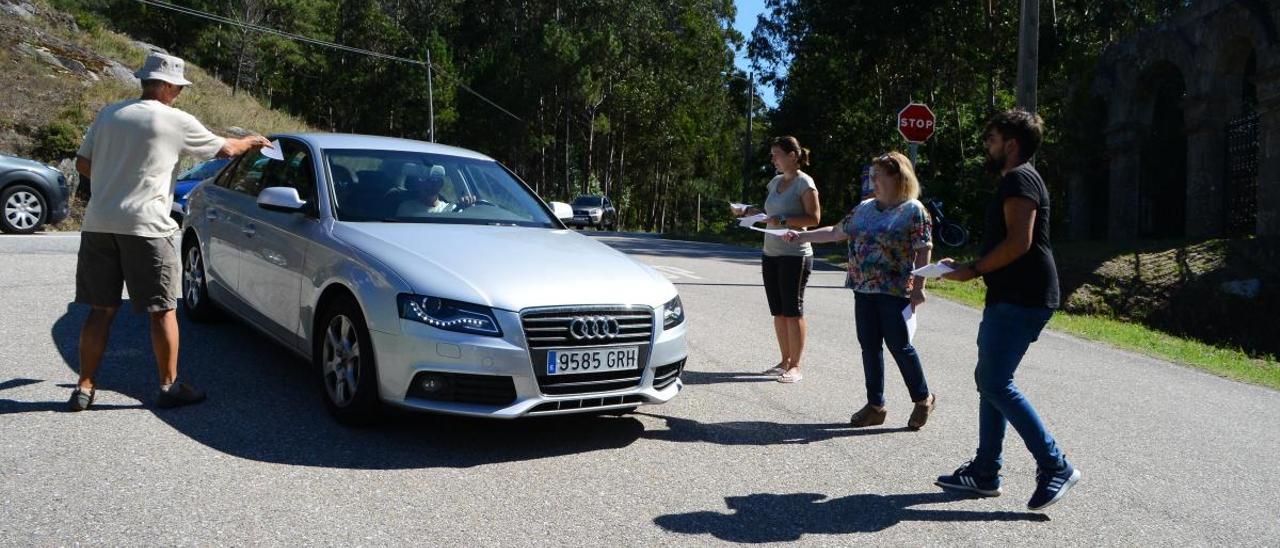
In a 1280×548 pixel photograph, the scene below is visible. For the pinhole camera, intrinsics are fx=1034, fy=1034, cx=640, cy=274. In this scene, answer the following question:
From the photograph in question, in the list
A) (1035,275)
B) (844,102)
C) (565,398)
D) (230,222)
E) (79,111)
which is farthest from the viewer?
(844,102)

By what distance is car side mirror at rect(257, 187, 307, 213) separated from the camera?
5.99 metres

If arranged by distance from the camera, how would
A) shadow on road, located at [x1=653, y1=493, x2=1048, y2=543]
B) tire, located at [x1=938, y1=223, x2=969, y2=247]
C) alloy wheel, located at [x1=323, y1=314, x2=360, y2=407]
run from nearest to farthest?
shadow on road, located at [x1=653, y1=493, x2=1048, y2=543]
alloy wheel, located at [x1=323, y1=314, x2=360, y2=407]
tire, located at [x1=938, y1=223, x2=969, y2=247]

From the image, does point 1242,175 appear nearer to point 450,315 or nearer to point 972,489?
point 972,489

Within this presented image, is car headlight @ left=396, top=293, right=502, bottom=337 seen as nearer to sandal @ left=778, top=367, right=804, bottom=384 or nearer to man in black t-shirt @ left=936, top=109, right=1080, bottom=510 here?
man in black t-shirt @ left=936, top=109, right=1080, bottom=510

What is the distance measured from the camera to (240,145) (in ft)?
19.0

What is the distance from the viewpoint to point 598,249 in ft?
20.6

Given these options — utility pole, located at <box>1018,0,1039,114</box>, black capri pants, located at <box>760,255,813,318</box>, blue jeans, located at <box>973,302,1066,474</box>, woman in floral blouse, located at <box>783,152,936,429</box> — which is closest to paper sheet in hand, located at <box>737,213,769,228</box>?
black capri pants, located at <box>760,255,813,318</box>

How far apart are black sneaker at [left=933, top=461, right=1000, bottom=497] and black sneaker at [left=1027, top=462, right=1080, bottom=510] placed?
0.23 m

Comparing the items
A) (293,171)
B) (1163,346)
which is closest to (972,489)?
(293,171)

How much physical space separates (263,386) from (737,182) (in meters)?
74.9

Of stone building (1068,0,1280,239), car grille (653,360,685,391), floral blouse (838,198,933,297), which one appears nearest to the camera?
car grille (653,360,685,391)

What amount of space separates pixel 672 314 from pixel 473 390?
1259mm

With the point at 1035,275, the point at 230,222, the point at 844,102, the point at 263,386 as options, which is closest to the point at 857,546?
the point at 1035,275

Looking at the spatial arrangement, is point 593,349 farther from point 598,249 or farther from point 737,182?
point 737,182
